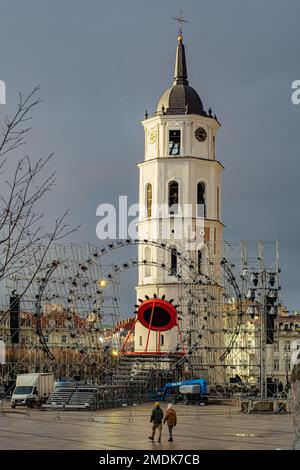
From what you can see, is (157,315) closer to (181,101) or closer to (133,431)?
(181,101)

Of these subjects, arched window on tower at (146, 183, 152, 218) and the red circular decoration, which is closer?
the red circular decoration

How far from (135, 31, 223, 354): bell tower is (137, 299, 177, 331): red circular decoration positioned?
506 cm

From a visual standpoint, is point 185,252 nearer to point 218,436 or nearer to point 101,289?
point 101,289

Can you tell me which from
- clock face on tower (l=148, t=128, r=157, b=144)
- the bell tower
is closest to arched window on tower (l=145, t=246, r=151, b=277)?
the bell tower

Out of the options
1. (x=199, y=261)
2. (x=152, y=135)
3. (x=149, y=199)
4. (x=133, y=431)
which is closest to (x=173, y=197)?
(x=149, y=199)

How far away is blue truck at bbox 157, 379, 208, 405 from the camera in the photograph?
64312mm

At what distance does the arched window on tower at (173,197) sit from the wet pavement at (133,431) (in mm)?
37705

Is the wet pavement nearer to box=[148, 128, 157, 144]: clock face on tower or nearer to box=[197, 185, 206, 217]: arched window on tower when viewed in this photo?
box=[197, 185, 206, 217]: arched window on tower

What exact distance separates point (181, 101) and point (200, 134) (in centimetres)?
346

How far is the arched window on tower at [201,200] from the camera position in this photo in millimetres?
90875

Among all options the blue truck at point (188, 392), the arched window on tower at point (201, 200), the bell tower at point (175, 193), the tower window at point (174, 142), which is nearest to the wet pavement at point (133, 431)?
the blue truck at point (188, 392)

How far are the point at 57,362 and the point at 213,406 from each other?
18.9 metres

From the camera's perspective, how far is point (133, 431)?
37.4 m

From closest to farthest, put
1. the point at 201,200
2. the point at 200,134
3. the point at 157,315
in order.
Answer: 1. the point at 157,315
2. the point at 201,200
3. the point at 200,134
